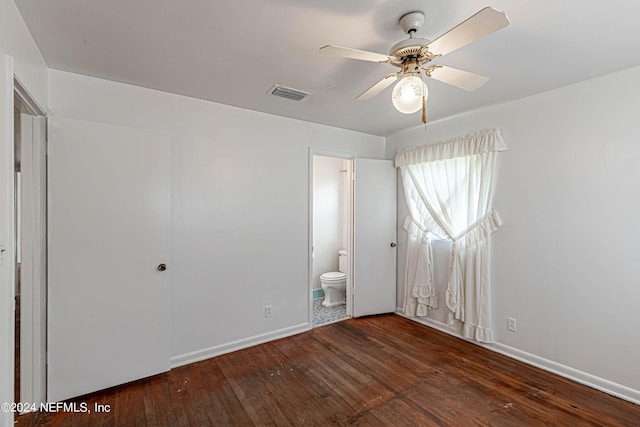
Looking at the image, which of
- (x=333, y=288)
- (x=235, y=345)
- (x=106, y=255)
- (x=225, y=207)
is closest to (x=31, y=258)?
(x=106, y=255)

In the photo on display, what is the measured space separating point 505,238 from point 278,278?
2.37 m

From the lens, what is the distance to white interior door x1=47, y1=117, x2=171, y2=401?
2107 millimetres

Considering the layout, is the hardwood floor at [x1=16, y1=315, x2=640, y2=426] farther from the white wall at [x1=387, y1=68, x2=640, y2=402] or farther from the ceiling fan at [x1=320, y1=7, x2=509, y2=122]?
the ceiling fan at [x1=320, y1=7, x2=509, y2=122]

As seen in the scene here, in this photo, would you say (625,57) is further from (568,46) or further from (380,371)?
(380,371)

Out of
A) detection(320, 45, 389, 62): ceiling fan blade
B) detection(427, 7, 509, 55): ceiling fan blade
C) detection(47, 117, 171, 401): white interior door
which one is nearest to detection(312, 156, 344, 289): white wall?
detection(47, 117, 171, 401): white interior door

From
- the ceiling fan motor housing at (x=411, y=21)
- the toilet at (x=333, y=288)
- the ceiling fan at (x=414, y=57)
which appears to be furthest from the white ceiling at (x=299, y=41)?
the toilet at (x=333, y=288)

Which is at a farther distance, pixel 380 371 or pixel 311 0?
pixel 380 371

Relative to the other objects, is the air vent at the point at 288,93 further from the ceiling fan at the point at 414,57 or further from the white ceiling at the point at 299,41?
the ceiling fan at the point at 414,57

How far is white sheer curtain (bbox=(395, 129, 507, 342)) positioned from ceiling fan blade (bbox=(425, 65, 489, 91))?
1.47 meters

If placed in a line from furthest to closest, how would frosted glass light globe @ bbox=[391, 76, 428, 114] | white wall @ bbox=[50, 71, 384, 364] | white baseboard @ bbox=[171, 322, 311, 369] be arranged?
white baseboard @ bbox=[171, 322, 311, 369]
white wall @ bbox=[50, 71, 384, 364]
frosted glass light globe @ bbox=[391, 76, 428, 114]

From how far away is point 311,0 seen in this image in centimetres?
145

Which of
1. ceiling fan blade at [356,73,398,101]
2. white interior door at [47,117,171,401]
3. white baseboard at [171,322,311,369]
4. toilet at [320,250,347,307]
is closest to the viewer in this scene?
ceiling fan blade at [356,73,398,101]

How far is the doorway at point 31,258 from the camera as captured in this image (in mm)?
2000

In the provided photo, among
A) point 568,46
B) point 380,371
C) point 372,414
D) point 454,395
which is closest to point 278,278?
point 380,371
